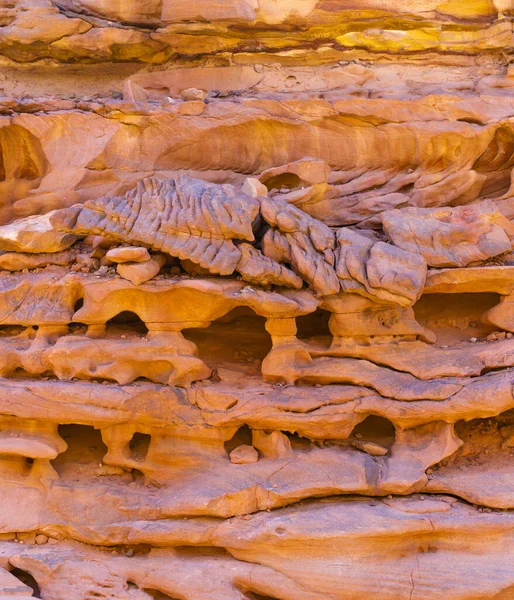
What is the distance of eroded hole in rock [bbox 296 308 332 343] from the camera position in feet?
17.0

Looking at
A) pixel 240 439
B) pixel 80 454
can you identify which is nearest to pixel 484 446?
pixel 240 439

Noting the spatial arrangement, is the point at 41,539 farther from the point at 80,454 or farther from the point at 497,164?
the point at 497,164

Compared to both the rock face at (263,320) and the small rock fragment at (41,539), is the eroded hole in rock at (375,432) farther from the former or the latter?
the small rock fragment at (41,539)

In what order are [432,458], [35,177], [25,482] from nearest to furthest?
[432,458]
[25,482]
[35,177]

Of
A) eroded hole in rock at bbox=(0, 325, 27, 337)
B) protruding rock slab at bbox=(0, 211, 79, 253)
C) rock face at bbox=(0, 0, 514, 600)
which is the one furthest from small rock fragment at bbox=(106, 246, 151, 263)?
eroded hole in rock at bbox=(0, 325, 27, 337)

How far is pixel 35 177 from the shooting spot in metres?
5.34

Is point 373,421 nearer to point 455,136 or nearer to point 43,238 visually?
point 455,136

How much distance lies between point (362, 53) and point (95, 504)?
13.0 ft

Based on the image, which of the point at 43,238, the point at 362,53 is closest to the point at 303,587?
the point at 43,238

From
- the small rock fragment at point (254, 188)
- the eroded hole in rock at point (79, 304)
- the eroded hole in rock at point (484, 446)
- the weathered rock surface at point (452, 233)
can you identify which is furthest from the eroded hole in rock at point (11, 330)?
the eroded hole in rock at point (484, 446)

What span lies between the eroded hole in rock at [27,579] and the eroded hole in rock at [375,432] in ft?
7.30

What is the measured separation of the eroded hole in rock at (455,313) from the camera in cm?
490

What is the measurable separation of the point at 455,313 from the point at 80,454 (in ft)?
9.43

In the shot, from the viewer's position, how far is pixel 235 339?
17.1ft
